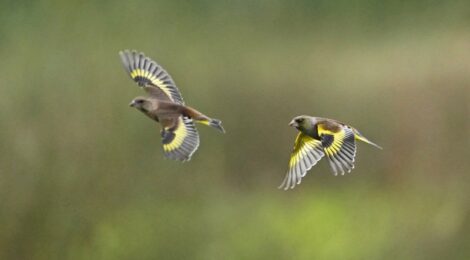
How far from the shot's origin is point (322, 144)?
8.68ft

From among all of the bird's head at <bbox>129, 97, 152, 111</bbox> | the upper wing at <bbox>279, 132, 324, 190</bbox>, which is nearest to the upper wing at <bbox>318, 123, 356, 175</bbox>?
the upper wing at <bbox>279, 132, 324, 190</bbox>

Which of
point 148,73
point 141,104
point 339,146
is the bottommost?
point 339,146

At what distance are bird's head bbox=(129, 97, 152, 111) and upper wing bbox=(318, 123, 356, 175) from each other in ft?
1.55

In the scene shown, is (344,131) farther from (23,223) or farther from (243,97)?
(23,223)

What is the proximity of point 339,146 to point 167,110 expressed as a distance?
0.47m

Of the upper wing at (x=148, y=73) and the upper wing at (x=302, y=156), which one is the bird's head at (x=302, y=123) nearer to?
the upper wing at (x=302, y=156)

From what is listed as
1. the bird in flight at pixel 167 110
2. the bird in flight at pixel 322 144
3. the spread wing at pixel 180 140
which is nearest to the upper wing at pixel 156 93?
the bird in flight at pixel 167 110

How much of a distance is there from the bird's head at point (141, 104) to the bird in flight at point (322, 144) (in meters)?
0.39

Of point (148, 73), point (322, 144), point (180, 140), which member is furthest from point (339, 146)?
point (148, 73)

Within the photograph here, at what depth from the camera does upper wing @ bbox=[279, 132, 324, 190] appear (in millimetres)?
2771

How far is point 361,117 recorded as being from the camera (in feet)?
12.4

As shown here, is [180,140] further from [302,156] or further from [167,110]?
[302,156]

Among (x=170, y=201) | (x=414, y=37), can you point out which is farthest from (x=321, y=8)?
(x=170, y=201)

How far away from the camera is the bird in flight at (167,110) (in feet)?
7.99
